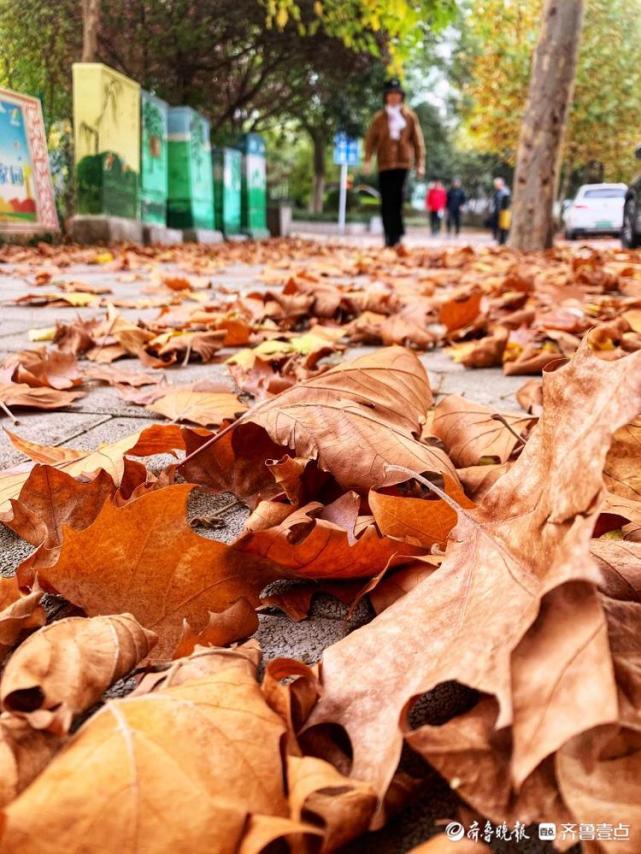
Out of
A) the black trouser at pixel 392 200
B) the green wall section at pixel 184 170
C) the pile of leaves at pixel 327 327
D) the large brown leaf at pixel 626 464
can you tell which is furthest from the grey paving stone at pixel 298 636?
the green wall section at pixel 184 170

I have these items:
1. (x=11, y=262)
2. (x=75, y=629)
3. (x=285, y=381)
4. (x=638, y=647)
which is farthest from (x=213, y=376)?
(x=11, y=262)

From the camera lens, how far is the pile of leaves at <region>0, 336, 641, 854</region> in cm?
49

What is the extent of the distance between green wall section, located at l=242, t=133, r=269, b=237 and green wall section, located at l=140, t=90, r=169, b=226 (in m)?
4.21

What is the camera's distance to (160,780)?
19.5 inches

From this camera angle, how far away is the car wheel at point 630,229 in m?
13.9

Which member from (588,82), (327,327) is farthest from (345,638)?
(588,82)

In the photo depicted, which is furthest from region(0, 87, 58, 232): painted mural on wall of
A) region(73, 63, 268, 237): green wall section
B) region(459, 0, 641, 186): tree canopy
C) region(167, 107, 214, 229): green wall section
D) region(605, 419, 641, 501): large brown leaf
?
region(459, 0, 641, 186): tree canopy

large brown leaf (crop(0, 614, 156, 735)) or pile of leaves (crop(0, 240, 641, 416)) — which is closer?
large brown leaf (crop(0, 614, 156, 735))

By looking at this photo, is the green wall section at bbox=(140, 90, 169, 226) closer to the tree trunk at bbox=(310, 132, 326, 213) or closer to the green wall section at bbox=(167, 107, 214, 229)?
the green wall section at bbox=(167, 107, 214, 229)

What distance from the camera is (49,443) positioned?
5.01 feet

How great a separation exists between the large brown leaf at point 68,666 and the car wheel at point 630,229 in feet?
48.4

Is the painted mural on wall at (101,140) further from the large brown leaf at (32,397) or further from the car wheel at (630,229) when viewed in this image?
the large brown leaf at (32,397)

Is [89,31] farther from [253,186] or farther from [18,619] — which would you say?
[18,619]

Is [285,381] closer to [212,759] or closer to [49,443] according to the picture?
[49,443]
